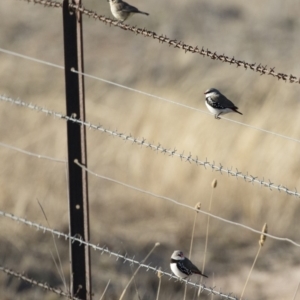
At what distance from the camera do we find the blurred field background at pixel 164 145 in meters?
7.06

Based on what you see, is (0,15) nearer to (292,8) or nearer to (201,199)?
(292,8)

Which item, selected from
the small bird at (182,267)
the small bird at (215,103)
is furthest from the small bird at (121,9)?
the small bird at (182,267)

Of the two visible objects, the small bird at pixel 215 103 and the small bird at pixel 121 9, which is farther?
the small bird at pixel 121 9

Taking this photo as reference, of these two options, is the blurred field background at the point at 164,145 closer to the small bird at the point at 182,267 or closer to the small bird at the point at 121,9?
the small bird at the point at 182,267

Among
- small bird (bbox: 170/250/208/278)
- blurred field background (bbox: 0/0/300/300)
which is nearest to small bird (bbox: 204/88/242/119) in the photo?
small bird (bbox: 170/250/208/278)

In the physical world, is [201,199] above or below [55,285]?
above

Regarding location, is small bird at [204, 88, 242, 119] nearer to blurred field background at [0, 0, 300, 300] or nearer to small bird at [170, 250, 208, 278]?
small bird at [170, 250, 208, 278]

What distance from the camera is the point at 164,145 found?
808 centimetres

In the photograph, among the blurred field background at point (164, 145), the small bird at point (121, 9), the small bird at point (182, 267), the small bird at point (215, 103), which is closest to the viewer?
the small bird at point (182, 267)

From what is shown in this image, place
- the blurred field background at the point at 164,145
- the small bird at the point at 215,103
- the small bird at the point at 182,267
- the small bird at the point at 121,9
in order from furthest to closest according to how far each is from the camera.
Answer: the blurred field background at the point at 164,145 < the small bird at the point at 121,9 < the small bird at the point at 215,103 < the small bird at the point at 182,267

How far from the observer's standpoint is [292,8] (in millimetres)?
10469

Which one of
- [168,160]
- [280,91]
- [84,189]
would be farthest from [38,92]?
[84,189]

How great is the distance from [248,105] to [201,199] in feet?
4.40

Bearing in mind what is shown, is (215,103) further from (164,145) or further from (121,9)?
(164,145)
